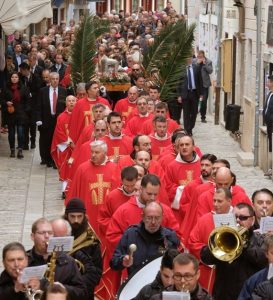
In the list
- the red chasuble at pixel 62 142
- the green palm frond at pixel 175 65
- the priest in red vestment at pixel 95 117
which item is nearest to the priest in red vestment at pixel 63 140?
the red chasuble at pixel 62 142

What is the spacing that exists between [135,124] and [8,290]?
429 inches

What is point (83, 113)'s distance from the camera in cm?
2281

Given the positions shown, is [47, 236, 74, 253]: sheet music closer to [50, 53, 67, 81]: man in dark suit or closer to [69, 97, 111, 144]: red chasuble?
[69, 97, 111, 144]: red chasuble

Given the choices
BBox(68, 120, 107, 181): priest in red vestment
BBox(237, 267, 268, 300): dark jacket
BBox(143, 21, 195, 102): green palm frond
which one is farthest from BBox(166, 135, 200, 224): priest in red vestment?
BBox(143, 21, 195, 102): green palm frond

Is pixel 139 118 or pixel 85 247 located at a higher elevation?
pixel 85 247

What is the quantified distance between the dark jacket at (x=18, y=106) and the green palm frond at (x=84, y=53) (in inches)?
37.6

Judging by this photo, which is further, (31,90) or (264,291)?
(31,90)

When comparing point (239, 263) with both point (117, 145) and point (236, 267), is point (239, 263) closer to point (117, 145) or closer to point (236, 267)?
point (236, 267)

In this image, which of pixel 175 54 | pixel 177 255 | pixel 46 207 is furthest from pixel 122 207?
pixel 175 54

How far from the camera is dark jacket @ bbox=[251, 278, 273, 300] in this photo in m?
10.5

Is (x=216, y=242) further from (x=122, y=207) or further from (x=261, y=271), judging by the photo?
(x=122, y=207)

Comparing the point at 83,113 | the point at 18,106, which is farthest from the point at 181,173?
the point at 18,106

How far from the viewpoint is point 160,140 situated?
19.5m

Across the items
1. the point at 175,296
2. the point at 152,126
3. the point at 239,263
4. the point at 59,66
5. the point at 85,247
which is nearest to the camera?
the point at 175,296
